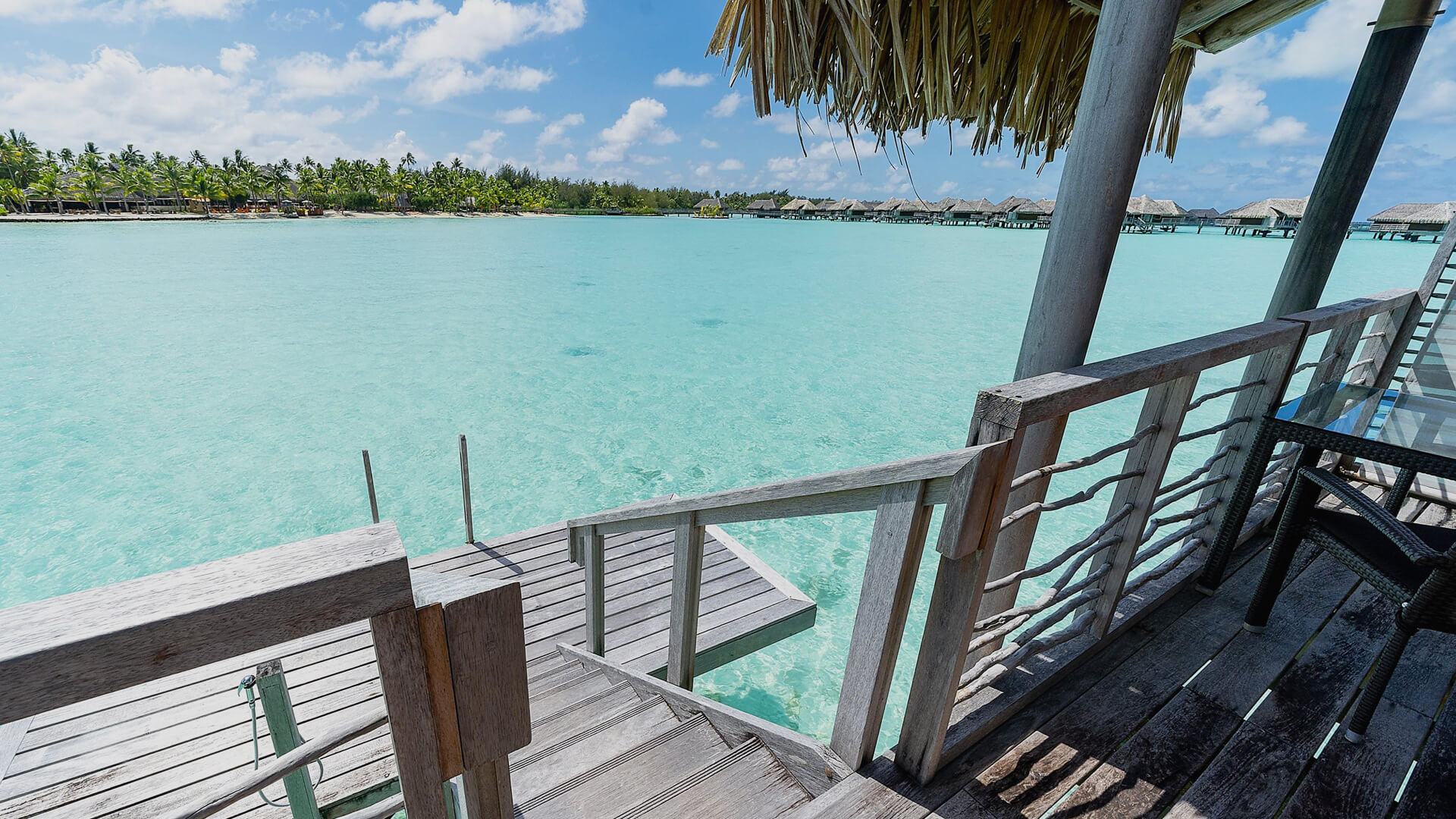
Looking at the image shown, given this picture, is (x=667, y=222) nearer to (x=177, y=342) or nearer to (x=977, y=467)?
(x=177, y=342)

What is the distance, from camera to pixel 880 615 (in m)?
1.25

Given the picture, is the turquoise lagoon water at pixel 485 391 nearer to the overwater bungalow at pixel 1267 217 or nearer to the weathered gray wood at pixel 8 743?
the weathered gray wood at pixel 8 743

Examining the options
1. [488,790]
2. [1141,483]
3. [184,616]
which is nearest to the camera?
[184,616]

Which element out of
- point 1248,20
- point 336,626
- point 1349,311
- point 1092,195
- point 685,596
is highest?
point 1248,20

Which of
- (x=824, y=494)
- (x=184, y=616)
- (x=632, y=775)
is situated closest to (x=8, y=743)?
(x=632, y=775)


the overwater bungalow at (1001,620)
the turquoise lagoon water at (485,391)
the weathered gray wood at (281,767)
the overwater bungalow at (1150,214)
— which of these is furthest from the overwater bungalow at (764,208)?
the weathered gray wood at (281,767)

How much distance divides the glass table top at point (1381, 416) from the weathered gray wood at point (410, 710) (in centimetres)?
230

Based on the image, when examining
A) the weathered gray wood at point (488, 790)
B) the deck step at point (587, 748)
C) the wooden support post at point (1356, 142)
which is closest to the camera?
the weathered gray wood at point (488, 790)

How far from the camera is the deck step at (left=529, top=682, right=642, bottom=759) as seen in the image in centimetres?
187

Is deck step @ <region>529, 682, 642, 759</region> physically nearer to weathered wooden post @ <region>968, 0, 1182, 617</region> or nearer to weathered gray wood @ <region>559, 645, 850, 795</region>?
weathered gray wood @ <region>559, 645, 850, 795</region>

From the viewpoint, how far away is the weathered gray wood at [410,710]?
618 mm

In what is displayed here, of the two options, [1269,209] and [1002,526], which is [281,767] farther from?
[1269,209]

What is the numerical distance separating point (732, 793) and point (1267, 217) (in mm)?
57686

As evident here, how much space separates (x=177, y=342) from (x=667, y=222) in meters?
57.0
